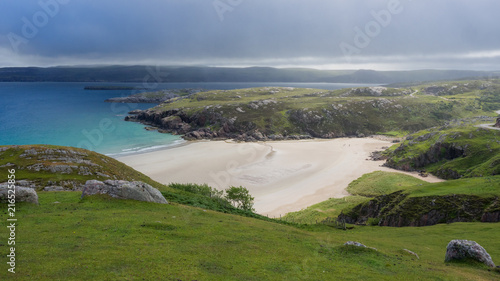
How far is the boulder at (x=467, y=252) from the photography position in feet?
74.7

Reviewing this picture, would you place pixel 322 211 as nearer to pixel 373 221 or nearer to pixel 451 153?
pixel 373 221

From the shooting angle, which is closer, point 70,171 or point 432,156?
point 70,171

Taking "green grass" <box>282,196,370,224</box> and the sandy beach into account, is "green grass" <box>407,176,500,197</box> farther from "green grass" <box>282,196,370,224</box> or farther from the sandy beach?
the sandy beach

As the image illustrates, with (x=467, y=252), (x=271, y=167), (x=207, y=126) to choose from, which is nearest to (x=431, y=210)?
(x=467, y=252)

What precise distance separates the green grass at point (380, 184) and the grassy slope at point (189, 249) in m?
33.2

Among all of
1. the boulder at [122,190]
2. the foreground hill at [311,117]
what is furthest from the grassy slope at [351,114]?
the boulder at [122,190]

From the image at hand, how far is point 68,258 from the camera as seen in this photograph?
702 inches

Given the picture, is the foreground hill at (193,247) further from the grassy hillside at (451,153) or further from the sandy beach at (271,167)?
the grassy hillside at (451,153)

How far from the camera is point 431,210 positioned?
3984 centimetres

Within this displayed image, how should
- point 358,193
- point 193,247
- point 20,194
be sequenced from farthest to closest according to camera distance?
point 358,193 → point 20,194 → point 193,247

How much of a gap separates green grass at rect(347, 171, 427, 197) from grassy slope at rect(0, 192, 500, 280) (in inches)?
1308

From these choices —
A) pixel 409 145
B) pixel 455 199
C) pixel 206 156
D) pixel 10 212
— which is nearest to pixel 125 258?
pixel 10 212

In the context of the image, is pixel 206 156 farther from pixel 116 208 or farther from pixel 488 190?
pixel 488 190

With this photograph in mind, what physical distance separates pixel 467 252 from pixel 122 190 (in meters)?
38.2
